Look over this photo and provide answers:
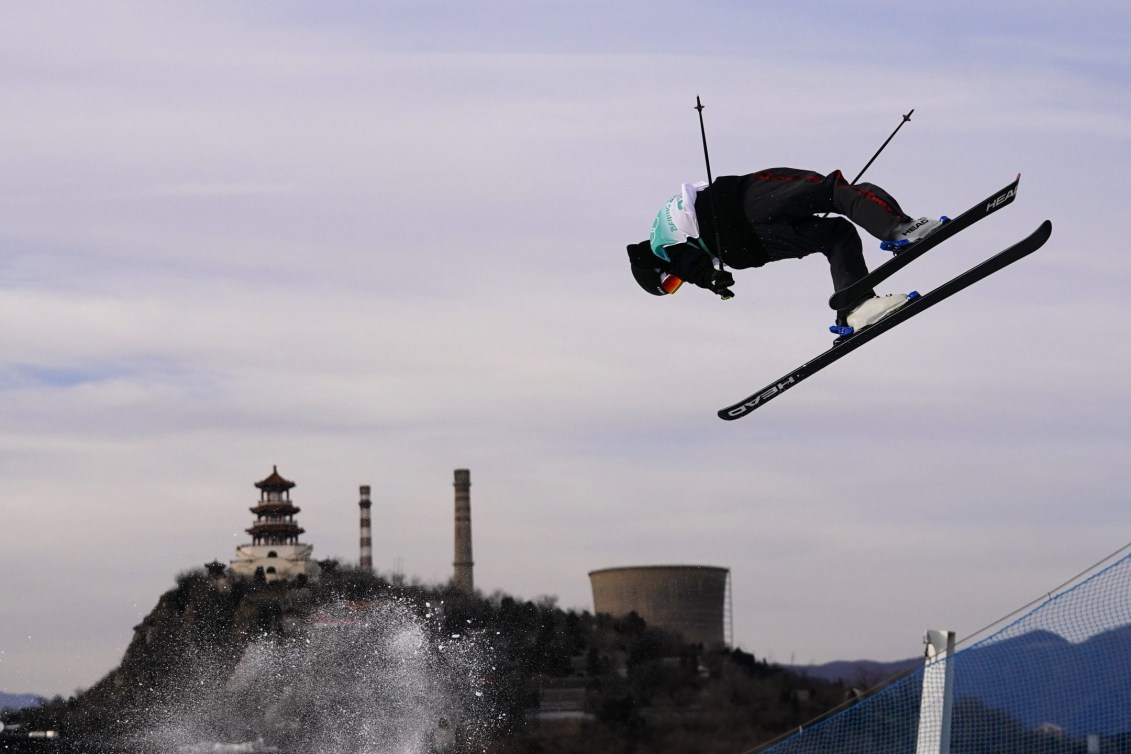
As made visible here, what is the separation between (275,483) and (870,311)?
110 m

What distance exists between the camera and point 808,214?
11.0 metres

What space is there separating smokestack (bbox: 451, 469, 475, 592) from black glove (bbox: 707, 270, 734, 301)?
85.6 meters

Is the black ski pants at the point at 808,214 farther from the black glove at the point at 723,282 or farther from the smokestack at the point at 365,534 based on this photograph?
the smokestack at the point at 365,534

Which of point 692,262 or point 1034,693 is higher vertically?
point 692,262

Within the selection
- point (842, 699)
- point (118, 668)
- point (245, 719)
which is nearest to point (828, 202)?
point (842, 699)

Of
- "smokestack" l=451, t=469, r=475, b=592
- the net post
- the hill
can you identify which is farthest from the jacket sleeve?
"smokestack" l=451, t=469, r=475, b=592

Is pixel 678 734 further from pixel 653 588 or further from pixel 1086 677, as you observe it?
pixel 653 588

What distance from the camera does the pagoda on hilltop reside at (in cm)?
10994

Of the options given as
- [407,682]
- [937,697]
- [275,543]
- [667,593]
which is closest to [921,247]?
[937,697]

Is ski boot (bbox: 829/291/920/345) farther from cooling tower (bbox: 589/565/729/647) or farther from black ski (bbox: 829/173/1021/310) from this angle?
cooling tower (bbox: 589/565/729/647)

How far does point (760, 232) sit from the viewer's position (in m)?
11.3

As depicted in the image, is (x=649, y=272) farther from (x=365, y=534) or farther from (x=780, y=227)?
(x=365, y=534)

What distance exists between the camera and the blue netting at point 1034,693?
10406mm

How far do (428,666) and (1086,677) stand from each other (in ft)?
185
